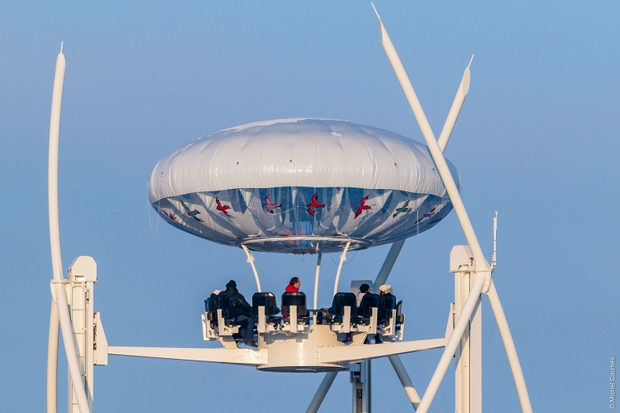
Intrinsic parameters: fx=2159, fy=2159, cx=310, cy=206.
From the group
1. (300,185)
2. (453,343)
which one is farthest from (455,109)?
(453,343)

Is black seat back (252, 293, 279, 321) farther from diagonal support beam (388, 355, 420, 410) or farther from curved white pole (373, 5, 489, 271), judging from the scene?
diagonal support beam (388, 355, 420, 410)

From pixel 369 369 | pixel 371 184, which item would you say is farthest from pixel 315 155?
pixel 369 369

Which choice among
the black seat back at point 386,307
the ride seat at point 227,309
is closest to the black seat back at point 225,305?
the ride seat at point 227,309

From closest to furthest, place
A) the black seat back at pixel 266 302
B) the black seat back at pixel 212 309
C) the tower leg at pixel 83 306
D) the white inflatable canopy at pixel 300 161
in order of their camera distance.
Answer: the white inflatable canopy at pixel 300 161, the tower leg at pixel 83 306, the black seat back at pixel 266 302, the black seat back at pixel 212 309

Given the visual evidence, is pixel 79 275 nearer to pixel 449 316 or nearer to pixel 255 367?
pixel 255 367

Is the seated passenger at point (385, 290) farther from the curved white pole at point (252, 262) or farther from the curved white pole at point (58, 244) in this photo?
the curved white pole at point (58, 244)

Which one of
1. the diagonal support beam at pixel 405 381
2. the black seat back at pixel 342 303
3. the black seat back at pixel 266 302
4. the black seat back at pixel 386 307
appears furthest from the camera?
the diagonal support beam at pixel 405 381

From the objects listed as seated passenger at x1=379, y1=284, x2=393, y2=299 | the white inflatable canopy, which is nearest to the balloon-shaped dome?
the white inflatable canopy
